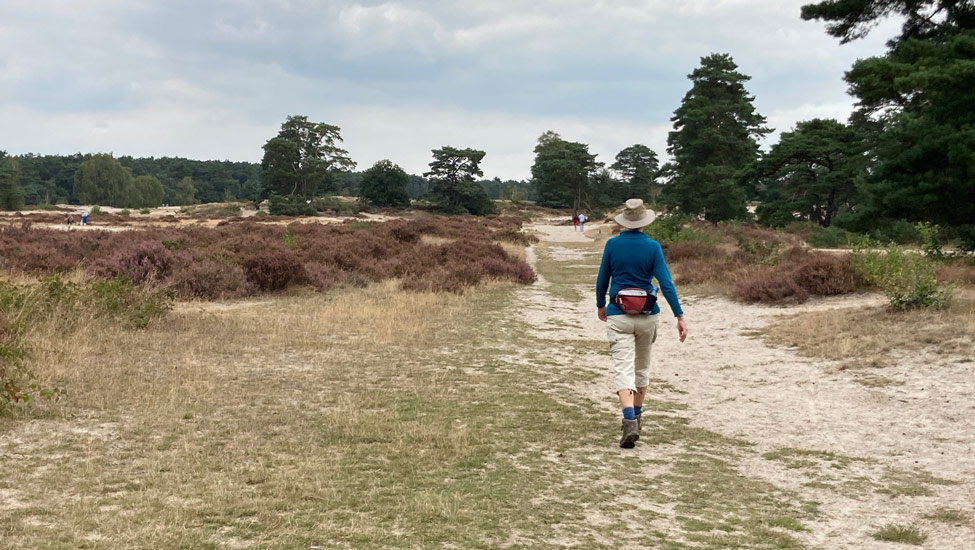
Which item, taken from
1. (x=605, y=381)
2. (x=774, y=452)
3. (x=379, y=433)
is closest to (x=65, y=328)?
(x=379, y=433)

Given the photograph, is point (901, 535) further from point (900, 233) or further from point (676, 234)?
point (900, 233)

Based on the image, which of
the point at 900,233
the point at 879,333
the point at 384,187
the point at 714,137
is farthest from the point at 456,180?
the point at 879,333

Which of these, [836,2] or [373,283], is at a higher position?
[836,2]

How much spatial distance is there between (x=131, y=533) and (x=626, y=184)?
95302mm

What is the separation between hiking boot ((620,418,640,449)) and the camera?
5.57 metres

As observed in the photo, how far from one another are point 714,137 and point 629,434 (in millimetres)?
40675

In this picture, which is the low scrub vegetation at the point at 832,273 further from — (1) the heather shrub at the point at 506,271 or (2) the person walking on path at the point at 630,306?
(2) the person walking on path at the point at 630,306

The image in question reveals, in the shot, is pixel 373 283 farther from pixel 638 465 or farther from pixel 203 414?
pixel 638 465

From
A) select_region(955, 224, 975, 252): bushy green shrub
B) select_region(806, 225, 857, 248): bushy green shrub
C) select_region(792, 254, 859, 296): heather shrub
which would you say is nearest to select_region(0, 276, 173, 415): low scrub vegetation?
select_region(792, 254, 859, 296): heather shrub

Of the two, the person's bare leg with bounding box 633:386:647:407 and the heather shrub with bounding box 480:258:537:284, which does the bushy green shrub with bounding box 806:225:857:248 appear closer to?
the heather shrub with bounding box 480:258:537:284

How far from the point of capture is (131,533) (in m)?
3.47

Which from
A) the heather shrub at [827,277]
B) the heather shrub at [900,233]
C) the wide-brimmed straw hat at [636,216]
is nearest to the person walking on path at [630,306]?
the wide-brimmed straw hat at [636,216]

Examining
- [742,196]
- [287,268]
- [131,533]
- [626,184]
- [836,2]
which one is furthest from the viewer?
[626,184]

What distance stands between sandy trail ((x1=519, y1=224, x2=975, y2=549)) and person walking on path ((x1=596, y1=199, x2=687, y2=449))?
19.7 inches
